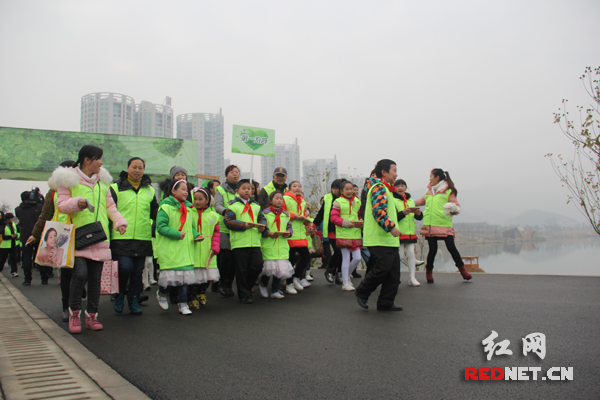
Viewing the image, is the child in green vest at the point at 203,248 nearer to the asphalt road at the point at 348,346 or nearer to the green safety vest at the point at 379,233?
the asphalt road at the point at 348,346

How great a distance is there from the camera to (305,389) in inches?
106

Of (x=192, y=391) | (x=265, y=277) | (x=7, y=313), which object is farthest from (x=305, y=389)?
(x=7, y=313)

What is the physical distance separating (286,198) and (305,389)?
4627 millimetres

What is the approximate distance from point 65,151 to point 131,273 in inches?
722

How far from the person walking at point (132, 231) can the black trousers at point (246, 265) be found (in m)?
1.33

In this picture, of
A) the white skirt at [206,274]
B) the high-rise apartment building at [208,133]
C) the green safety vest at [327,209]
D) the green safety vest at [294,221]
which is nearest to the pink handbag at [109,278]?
the white skirt at [206,274]

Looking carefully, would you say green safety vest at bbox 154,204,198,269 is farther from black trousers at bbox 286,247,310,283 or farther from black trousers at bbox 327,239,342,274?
black trousers at bbox 327,239,342,274

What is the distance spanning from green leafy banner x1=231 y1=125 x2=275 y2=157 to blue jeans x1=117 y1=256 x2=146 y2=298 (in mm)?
4572

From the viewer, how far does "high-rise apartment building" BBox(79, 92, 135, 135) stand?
46.8 m

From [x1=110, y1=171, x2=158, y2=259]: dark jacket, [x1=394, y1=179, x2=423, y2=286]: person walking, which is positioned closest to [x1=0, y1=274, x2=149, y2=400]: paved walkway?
[x1=110, y1=171, x2=158, y2=259]: dark jacket

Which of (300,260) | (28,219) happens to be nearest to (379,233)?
(300,260)

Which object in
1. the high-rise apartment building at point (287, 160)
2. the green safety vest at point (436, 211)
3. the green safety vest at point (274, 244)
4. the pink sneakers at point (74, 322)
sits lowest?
the pink sneakers at point (74, 322)

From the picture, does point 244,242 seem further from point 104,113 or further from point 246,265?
point 104,113

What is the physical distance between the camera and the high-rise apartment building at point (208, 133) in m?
54.9
